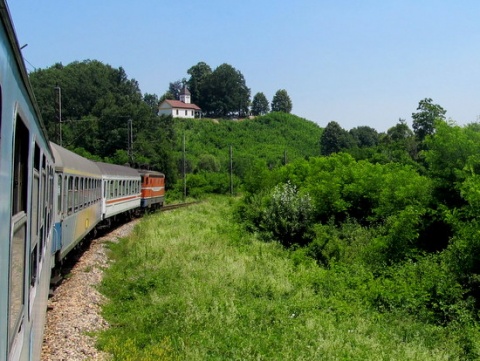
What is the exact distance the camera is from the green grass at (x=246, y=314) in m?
8.57

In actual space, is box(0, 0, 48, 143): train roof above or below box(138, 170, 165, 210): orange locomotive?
above

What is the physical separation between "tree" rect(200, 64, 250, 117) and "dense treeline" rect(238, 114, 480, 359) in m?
82.4

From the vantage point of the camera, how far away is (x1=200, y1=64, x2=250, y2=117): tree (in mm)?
110000

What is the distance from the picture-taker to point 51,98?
226ft

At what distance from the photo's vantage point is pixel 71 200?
11555 millimetres

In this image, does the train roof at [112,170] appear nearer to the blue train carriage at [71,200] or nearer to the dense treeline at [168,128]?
the blue train carriage at [71,200]

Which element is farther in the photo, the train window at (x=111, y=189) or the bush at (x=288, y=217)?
the bush at (x=288, y=217)

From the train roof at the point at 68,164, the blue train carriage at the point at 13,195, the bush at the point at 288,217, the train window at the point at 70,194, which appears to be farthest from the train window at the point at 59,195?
the bush at the point at 288,217

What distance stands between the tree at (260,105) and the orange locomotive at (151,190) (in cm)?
7940

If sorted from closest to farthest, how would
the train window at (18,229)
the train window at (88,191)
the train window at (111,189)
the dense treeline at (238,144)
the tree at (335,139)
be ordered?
the train window at (18,229) < the train window at (88,191) < the train window at (111,189) < the dense treeline at (238,144) < the tree at (335,139)

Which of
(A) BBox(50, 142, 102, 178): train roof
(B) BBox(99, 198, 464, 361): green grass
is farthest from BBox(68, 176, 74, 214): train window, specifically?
(B) BBox(99, 198, 464, 361): green grass

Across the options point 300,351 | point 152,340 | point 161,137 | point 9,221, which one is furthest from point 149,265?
point 161,137

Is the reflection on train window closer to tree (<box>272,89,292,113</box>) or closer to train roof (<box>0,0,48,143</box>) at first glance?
train roof (<box>0,0,48,143</box>)

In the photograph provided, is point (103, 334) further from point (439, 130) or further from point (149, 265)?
point (439, 130)
